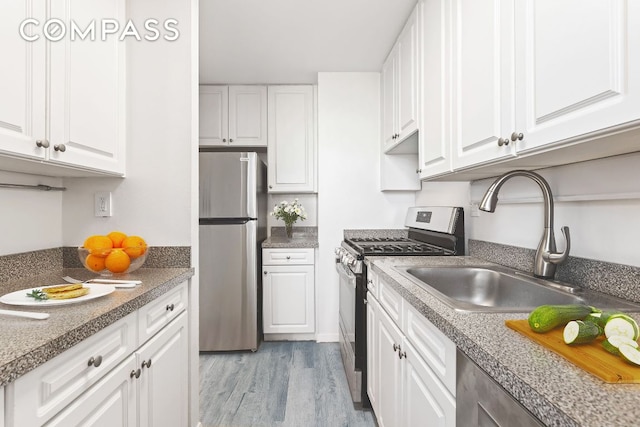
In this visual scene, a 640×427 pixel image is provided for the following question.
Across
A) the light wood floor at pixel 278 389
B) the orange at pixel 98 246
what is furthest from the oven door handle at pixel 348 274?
the orange at pixel 98 246

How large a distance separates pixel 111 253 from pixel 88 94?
66 cm

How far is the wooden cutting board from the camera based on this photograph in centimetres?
54

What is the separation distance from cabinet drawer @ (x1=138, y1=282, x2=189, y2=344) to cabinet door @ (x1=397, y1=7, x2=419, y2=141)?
5.22 ft

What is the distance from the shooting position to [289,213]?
330 cm

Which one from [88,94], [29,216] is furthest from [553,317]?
[29,216]

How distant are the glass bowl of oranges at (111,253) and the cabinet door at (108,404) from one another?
45 cm

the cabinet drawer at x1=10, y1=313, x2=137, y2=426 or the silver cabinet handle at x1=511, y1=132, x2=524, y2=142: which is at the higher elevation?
the silver cabinet handle at x1=511, y1=132, x2=524, y2=142

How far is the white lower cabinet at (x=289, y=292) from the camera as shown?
3.05 metres

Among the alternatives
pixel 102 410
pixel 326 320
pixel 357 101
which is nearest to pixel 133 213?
pixel 102 410

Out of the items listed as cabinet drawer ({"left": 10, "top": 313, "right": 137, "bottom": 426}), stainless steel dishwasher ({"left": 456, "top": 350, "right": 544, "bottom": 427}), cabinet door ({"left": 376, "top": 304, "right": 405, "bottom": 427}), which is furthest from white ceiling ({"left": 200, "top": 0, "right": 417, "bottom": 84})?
stainless steel dishwasher ({"left": 456, "top": 350, "right": 544, "bottom": 427})

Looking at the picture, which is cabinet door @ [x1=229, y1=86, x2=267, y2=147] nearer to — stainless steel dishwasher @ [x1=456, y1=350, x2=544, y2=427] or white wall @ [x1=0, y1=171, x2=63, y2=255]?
white wall @ [x1=0, y1=171, x2=63, y2=255]

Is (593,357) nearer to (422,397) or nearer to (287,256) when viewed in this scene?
(422,397)

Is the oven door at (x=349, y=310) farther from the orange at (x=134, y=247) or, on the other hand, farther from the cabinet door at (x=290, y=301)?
the orange at (x=134, y=247)

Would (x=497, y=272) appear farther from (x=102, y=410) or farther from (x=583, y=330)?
(x=102, y=410)
